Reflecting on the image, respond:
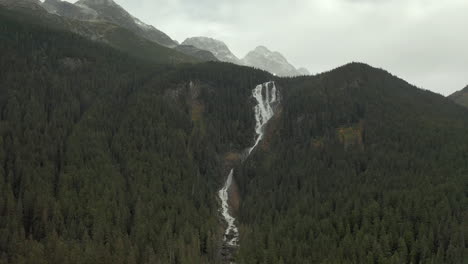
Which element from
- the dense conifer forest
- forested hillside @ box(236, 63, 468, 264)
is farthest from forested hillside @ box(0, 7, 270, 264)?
forested hillside @ box(236, 63, 468, 264)

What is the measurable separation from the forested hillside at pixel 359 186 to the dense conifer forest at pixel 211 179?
18.3 inches

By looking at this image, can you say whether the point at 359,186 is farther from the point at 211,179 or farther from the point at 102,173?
the point at 102,173

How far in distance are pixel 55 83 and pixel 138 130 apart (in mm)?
48191

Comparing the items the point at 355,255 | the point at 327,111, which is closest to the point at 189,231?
the point at 355,255

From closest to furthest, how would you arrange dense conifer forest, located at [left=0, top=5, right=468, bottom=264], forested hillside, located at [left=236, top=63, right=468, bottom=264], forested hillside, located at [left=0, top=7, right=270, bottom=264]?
forested hillside, located at [left=236, top=63, right=468, bottom=264] → dense conifer forest, located at [left=0, top=5, right=468, bottom=264] → forested hillside, located at [left=0, top=7, right=270, bottom=264]

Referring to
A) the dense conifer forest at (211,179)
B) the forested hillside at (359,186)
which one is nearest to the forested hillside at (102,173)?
the dense conifer forest at (211,179)

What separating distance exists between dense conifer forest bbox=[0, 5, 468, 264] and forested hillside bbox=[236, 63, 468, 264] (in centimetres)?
46

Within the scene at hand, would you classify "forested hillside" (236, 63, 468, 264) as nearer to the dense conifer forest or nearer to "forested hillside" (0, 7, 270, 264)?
the dense conifer forest

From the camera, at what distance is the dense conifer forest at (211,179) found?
116375 millimetres

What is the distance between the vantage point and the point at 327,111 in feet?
635

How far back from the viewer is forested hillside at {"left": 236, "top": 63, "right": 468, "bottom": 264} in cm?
11606

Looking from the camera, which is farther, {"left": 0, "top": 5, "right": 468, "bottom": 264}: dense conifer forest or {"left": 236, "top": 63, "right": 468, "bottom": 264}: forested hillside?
{"left": 0, "top": 5, "right": 468, "bottom": 264}: dense conifer forest

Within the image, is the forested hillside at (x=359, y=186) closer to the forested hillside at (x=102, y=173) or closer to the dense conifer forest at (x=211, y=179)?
the dense conifer forest at (x=211, y=179)

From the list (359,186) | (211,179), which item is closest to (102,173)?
(211,179)
